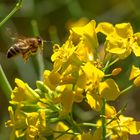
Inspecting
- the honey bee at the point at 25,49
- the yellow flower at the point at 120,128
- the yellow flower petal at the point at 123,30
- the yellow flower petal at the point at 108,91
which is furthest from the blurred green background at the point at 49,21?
the yellow flower petal at the point at 108,91

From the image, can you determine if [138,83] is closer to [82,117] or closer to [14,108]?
[14,108]

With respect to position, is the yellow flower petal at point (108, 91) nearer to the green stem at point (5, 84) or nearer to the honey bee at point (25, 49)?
the green stem at point (5, 84)

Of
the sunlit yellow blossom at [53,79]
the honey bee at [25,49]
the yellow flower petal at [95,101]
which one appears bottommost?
the yellow flower petal at [95,101]

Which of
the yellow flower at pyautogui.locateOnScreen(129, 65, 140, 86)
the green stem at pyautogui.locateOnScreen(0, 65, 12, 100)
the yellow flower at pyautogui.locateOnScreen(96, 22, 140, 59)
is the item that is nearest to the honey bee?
the green stem at pyautogui.locateOnScreen(0, 65, 12, 100)

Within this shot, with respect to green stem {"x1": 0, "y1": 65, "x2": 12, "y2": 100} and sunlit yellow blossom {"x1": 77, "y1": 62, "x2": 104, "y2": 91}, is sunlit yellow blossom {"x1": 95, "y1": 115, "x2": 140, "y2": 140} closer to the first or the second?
sunlit yellow blossom {"x1": 77, "y1": 62, "x2": 104, "y2": 91}

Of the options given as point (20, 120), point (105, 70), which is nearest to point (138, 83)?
point (105, 70)

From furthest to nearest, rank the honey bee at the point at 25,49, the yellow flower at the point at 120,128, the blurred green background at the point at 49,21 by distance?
the blurred green background at the point at 49,21, the honey bee at the point at 25,49, the yellow flower at the point at 120,128
